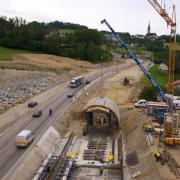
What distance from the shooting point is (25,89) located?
293ft

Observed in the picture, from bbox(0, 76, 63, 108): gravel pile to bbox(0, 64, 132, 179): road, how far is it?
19.7 ft

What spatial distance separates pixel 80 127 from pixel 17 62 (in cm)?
6788

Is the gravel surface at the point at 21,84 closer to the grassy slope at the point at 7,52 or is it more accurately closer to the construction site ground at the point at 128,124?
the construction site ground at the point at 128,124

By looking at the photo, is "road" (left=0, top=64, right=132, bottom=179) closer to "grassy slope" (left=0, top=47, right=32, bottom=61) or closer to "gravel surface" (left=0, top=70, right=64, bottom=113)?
"gravel surface" (left=0, top=70, right=64, bottom=113)

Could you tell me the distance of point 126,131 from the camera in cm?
6038

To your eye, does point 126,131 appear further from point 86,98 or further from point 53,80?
point 53,80

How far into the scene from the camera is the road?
44753 millimetres

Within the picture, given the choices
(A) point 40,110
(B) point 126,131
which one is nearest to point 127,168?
(B) point 126,131

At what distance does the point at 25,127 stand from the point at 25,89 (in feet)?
103

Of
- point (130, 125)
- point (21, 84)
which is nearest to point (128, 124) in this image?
point (130, 125)

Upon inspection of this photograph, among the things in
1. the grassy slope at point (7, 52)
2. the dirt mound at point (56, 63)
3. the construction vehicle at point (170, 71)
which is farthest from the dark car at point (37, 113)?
the grassy slope at point (7, 52)

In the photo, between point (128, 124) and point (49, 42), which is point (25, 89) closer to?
point (128, 124)

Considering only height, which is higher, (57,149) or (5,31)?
(5,31)

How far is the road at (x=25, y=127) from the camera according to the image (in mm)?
44753
